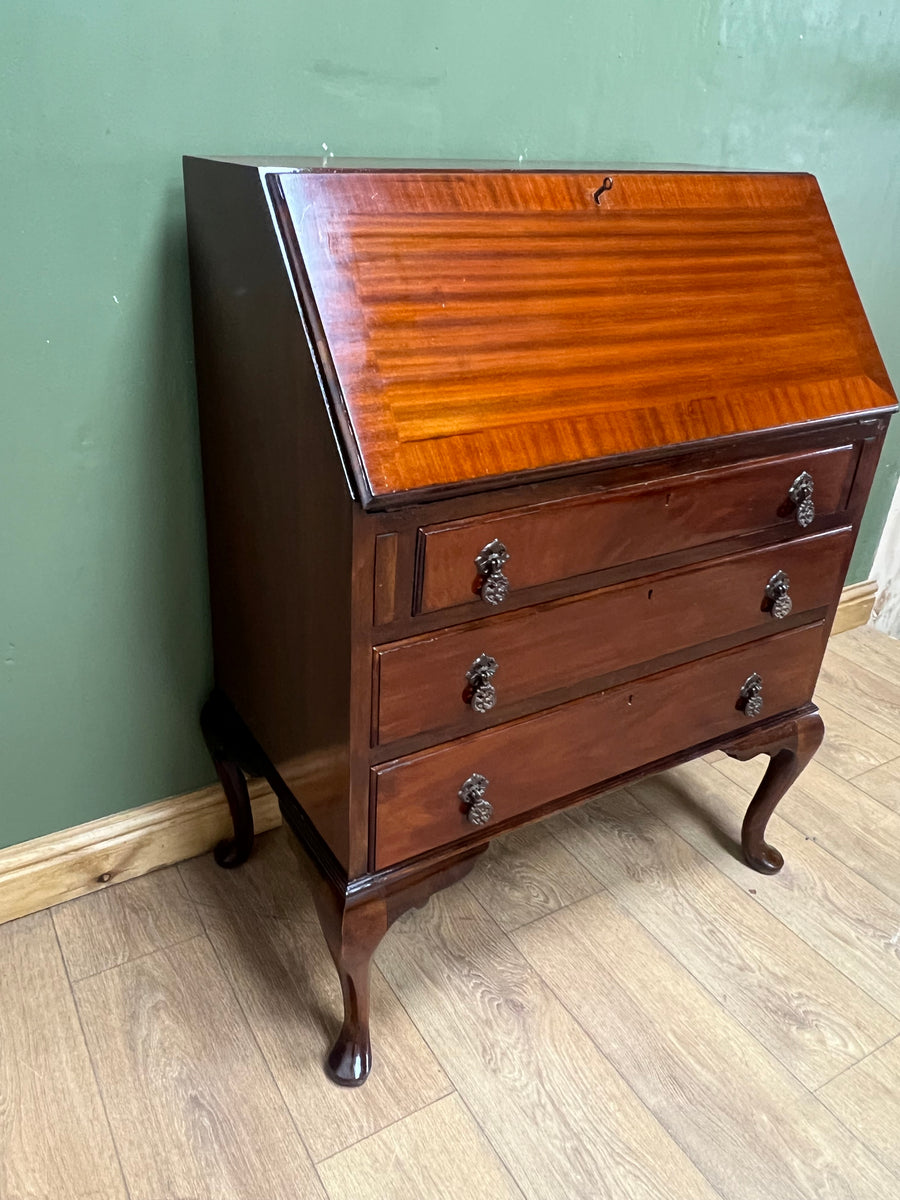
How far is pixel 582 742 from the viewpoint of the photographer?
1.26m

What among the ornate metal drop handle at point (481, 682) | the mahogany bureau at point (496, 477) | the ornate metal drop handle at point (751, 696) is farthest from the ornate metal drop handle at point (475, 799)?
the ornate metal drop handle at point (751, 696)

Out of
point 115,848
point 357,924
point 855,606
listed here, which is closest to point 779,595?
point 357,924

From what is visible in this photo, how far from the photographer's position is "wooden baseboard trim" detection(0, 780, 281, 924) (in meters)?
1.47

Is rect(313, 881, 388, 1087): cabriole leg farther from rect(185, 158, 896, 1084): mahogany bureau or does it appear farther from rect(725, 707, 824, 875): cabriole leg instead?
rect(725, 707, 824, 875): cabriole leg

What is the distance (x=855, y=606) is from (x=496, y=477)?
72.6 inches

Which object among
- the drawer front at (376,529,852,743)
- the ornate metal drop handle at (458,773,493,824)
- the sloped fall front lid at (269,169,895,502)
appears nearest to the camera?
the sloped fall front lid at (269,169,895,502)

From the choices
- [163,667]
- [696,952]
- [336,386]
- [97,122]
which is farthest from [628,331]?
[696,952]

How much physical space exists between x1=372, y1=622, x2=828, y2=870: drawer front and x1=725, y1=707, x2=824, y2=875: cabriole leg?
38 millimetres

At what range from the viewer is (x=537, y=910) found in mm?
1570

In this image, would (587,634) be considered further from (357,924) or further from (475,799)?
(357,924)

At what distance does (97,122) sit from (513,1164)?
4.61 feet

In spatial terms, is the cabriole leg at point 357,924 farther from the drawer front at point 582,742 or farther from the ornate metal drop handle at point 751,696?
the ornate metal drop handle at point 751,696

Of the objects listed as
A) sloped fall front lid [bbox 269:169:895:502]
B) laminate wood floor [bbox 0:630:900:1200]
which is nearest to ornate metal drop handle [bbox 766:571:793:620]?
sloped fall front lid [bbox 269:169:895:502]

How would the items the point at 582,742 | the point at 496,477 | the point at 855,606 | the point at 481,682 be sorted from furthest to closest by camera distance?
the point at 855,606 → the point at 582,742 → the point at 481,682 → the point at 496,477
